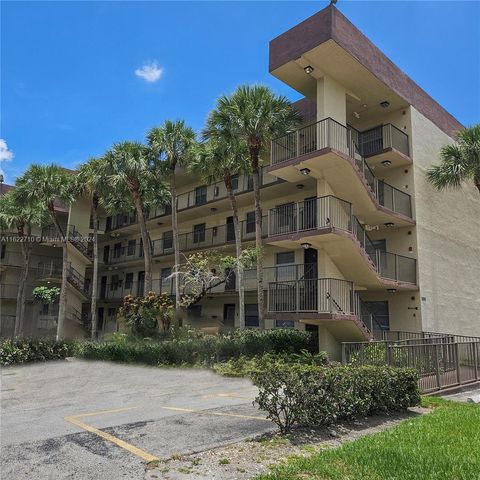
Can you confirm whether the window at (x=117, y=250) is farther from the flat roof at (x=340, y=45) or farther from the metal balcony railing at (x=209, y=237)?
the flat roof at (x=340, y=45)

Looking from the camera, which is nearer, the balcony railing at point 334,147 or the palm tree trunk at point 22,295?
the balcony railing at point 334,147

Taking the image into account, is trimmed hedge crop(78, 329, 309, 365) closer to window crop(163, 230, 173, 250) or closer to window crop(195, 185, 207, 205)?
window crop(195, 185, 207, 205)

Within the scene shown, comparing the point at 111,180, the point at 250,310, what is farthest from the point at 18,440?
the point at 111,180

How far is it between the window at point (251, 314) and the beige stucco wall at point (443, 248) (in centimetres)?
879

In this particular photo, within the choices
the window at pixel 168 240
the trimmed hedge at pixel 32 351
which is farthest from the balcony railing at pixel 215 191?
the trimmed hedge at pixel 32 351

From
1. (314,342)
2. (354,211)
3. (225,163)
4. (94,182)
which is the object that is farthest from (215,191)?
(314,342)

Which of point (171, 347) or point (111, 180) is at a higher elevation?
point (111, 180)

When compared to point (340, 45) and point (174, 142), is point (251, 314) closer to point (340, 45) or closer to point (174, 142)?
point (174, 142)

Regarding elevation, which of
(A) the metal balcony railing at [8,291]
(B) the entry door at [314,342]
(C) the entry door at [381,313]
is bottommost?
(B) the entry door at [314,342]

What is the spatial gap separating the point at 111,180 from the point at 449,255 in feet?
60.8

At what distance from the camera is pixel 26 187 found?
29.2m

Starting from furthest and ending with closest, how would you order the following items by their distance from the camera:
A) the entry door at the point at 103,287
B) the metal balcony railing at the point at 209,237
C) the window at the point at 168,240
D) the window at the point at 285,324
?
the entry door at the point at 103,287 < the window at the point at 168,240 < the metal balcony railing at the point at 209,237 < the window at the point at 285,324

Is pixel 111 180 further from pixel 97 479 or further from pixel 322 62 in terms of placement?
pixel 97 479

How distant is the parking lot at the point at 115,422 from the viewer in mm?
5352
